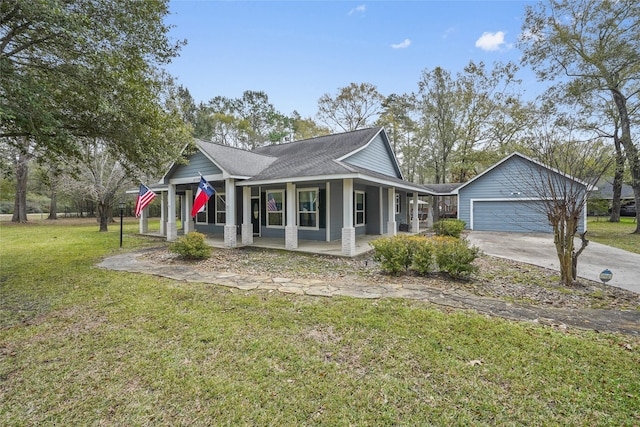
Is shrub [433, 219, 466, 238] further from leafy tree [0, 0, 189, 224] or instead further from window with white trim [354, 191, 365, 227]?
leafy tree [0, 0, 189, 224]

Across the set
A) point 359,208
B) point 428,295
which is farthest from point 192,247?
point 359,208

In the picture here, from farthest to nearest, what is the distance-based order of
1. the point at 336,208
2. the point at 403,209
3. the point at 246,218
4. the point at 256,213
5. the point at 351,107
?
the point at 351,107 < the point at 403,209 < the point at 256,213 < the point at 336,208 < the point at 246,218

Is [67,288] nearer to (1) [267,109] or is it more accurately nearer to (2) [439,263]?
(2) [439,263]

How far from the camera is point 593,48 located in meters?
15.4

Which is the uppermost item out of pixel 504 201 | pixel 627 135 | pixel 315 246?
pixel 627 135

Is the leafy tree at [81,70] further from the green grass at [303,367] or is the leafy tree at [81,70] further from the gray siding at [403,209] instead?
the gray siding at [403,209]

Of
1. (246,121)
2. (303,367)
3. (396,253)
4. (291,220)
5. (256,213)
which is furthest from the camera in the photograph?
(246,121)

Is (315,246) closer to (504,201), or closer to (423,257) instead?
(423,257)

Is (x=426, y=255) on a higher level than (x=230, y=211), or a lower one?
lower

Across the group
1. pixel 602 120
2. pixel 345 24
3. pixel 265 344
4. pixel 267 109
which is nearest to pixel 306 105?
pixel 267 109

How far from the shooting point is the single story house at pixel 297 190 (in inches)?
408

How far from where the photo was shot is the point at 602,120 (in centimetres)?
1777

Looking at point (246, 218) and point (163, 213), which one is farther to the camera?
Result: point (163, 213)

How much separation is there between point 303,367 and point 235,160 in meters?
11.1
